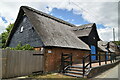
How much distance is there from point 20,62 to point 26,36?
4647 millimetres

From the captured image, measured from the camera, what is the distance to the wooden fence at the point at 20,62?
6.42 meters

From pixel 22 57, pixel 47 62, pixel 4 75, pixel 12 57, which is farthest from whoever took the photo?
pixel 47 62

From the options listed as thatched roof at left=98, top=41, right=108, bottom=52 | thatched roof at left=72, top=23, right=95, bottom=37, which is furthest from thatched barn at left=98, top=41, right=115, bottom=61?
thatched roof at left=72, top=23, right=95, bottom=37

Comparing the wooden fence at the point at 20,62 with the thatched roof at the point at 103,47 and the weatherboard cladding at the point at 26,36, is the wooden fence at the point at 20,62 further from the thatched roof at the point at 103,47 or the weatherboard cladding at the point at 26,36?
the thatched roof at the point at 103,47

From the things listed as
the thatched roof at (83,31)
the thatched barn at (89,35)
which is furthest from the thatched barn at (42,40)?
the thatched roof at (83,31)

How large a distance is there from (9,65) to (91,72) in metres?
6.05

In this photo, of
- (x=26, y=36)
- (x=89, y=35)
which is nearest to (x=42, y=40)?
(x=26, y=36)

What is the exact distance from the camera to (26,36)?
1129 cm

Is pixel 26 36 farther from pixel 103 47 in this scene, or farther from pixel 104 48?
pixel 103 47

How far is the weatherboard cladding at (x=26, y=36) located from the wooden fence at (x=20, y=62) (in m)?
1.62

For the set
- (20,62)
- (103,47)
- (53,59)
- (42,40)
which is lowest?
(53,59)

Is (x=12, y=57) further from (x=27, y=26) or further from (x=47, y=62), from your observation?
(x=27, y=26)

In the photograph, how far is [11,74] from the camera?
6656mm

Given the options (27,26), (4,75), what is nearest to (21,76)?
(4,75)
